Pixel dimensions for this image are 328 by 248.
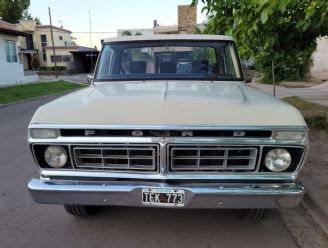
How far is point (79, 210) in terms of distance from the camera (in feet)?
13.7

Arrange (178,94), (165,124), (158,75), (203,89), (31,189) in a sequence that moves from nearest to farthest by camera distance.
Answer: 1. (165,124)
2. (31,189)
3. (178,94)
4. (203,89)
5. (158,75)

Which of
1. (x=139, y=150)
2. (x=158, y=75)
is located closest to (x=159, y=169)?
(x=139, y=150)

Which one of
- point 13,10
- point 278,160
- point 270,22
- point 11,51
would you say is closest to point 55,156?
point 278,160

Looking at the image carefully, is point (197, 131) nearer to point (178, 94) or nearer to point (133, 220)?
point (178, 94)

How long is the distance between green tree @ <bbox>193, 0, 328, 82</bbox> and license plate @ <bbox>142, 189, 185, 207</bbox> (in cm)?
188

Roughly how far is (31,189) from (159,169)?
111cm

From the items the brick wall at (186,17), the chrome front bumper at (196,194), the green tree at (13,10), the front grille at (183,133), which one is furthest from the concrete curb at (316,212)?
the green tree at (13,10)

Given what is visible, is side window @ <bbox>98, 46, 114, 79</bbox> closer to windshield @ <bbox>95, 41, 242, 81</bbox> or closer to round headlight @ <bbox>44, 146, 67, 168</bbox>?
windshield @ <bbox>95, 41, 242, 81</bbox>

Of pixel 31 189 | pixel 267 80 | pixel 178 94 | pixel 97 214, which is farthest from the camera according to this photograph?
Answer: pixel 267 80

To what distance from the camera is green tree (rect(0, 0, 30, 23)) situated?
70.4m

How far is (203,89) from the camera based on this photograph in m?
4.08

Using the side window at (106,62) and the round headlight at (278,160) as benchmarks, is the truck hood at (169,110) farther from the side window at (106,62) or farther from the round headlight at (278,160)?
the side window at (106,62)

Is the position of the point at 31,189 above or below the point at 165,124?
below

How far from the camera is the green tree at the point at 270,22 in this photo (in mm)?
4504
